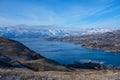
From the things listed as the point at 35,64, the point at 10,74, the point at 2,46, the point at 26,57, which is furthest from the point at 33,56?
the point at 10,74

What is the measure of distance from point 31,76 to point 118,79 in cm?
724

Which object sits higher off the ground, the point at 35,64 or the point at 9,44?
the point at 9,44

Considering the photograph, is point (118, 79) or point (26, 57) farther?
point (26, 57)

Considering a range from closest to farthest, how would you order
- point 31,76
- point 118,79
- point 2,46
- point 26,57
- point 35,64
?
point 118,79, point 31,76, point 35,64, point 26,57, point 2,46

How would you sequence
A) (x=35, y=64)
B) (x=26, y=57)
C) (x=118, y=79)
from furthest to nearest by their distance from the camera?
1. (x=26, y=57)
2. (x=35, y=64)
3. (x=118, y=79)

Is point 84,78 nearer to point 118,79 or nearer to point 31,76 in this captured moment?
point 118,79

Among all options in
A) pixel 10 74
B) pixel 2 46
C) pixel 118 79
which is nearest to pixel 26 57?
pixel 2 46

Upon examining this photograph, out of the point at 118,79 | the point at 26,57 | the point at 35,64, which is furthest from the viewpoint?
the point at 26,57

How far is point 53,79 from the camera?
789 inches

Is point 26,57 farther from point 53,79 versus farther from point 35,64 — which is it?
point 53,79

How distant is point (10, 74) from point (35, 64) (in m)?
27.3

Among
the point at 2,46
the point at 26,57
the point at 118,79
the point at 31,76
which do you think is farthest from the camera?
the point at 2,46

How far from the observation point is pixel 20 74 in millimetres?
21578

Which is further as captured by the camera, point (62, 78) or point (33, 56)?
point (33, 56)
